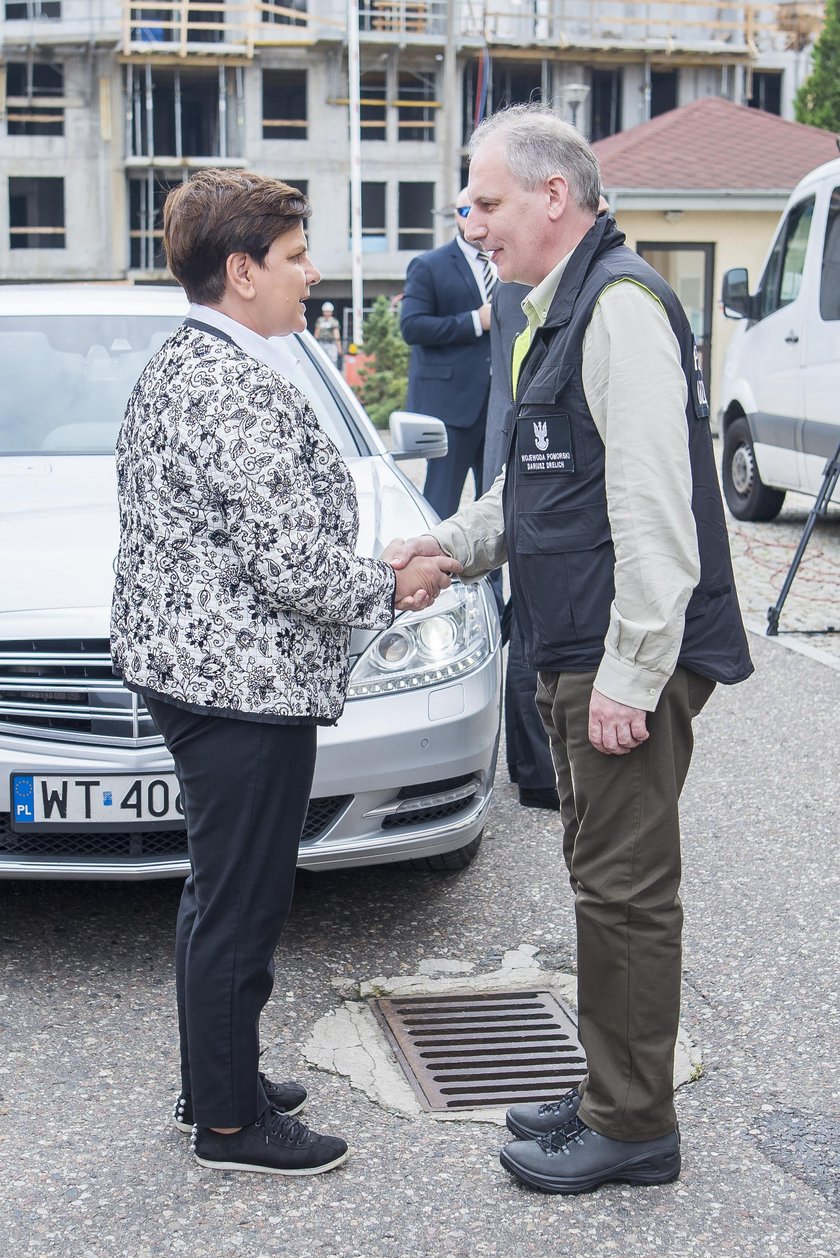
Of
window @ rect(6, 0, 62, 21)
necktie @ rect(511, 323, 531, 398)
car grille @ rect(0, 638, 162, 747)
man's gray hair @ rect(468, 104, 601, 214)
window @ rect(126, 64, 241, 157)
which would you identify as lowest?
car grille @ rect(0, 638, 162, 747)

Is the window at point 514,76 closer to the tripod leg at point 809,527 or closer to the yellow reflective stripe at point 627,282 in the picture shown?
the tripod leg at point 809,527

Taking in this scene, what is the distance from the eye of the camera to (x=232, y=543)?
2.54 meters

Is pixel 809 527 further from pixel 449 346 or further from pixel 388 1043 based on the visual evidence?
pixel 388 1043

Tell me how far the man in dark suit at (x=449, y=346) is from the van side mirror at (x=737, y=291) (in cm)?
405

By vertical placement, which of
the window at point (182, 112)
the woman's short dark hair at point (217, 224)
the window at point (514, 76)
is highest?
the window at point (514, 76)

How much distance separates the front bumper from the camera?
3.50m

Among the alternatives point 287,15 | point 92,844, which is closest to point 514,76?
point 287,15

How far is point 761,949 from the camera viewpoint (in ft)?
12.6

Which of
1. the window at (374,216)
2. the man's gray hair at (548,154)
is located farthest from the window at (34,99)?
the man's gray hair at (548,154)

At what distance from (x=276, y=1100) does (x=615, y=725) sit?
1049 millimetres

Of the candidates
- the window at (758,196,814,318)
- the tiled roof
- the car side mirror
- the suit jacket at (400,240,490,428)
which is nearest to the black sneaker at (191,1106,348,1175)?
the car side mirror

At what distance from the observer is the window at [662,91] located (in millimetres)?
46344

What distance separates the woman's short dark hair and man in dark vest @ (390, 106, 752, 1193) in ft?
1.20

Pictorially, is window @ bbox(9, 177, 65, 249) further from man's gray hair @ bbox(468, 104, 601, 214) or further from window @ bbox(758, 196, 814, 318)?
man's gray hair @ bbox(468, 104, 601, 214)
